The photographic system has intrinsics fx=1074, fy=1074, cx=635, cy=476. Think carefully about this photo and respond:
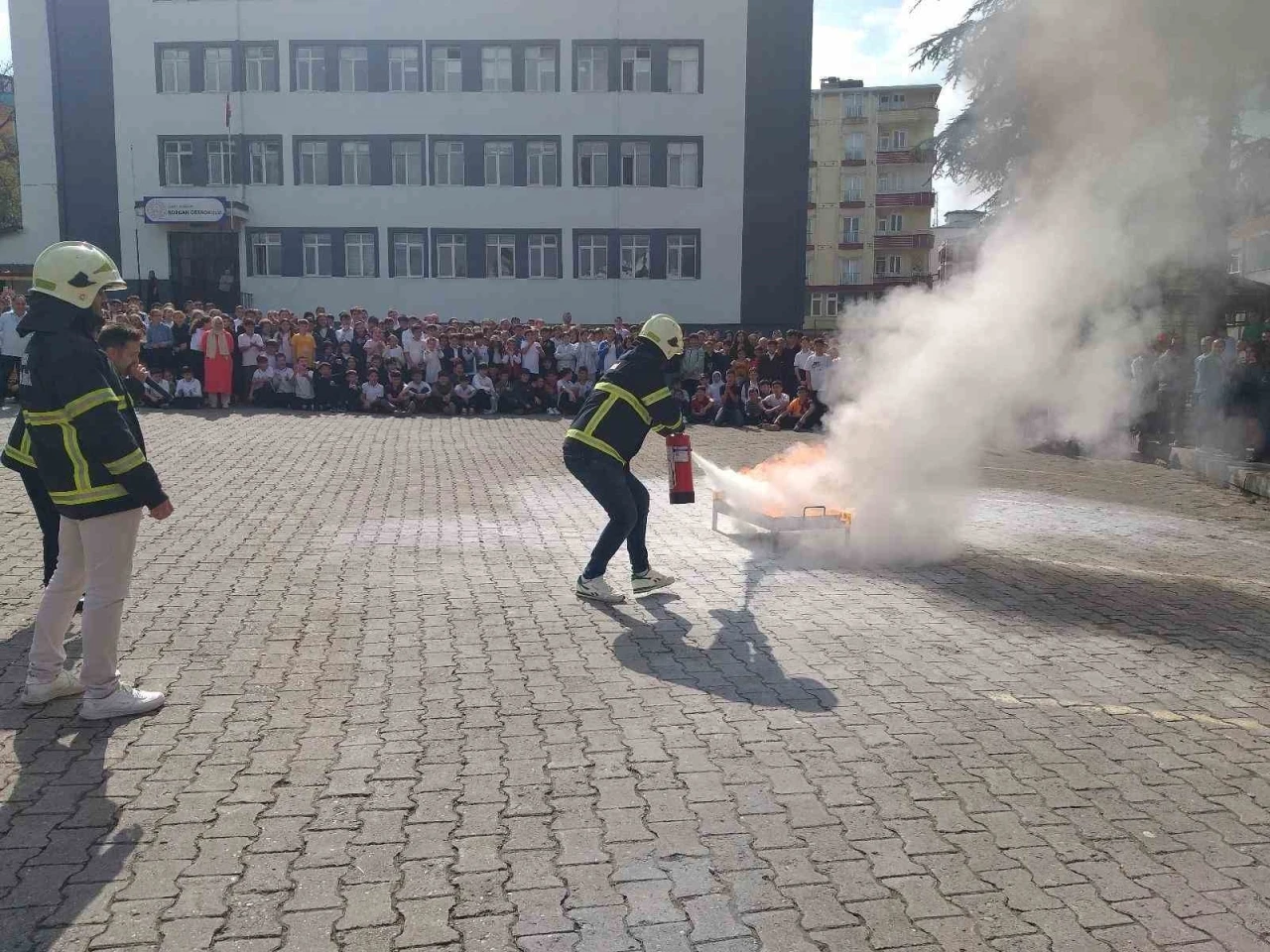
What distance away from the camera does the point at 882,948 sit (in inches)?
130

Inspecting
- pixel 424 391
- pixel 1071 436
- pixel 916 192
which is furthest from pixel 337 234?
pixel 916 192

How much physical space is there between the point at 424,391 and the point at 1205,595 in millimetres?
15816

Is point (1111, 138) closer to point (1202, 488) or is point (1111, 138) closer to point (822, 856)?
point (1202, 488)

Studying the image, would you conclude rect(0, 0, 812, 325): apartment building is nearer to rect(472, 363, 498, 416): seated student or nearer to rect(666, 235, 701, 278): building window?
rect(666, 235, 701, 278): building window

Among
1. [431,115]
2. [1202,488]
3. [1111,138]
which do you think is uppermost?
[431,115]

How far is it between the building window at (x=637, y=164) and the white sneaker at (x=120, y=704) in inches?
1330

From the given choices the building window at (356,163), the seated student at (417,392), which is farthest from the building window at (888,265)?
the seated student at (417,392)

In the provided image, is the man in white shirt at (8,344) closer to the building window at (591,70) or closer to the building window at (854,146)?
the building window at (591,70)

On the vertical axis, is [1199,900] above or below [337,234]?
below

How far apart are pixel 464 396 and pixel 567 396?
203 centimetres

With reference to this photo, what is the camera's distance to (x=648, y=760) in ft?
15.2

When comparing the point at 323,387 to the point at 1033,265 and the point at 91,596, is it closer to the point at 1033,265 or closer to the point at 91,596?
the point at 1033,265

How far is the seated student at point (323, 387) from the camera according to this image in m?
20.8

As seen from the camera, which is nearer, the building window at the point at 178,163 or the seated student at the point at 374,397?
the seated student at the point at 374,397
